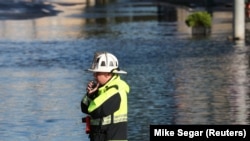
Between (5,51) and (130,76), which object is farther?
(5,51)

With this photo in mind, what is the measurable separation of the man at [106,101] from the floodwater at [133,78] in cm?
547

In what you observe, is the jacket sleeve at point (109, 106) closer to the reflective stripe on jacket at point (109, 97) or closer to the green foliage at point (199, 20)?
the reflective stripe on jacket at point (109, 97)

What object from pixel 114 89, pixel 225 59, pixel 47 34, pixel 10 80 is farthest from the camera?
pixel 47 34

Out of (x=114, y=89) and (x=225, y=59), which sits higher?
(x=114, y=89)

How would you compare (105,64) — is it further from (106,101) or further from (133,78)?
(133,78)

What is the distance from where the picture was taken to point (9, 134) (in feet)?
50.8

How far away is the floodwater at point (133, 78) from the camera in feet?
54.8

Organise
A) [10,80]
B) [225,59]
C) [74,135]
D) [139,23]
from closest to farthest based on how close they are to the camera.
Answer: [74,135] < [10,80] < [225,59] < [139,23]

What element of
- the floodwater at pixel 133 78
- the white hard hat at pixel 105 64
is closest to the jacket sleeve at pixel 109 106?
the white hard hat at pixel 105 64

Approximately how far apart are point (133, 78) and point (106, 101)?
1485 centimetres

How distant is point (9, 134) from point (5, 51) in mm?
19889

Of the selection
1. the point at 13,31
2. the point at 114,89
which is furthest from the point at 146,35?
the point at 114,89

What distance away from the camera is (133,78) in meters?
24.0

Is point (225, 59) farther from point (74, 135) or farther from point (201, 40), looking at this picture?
point (74, 135)
